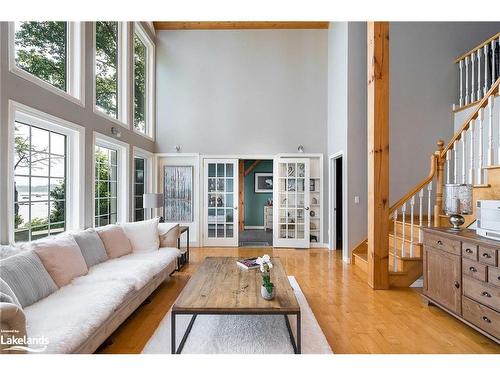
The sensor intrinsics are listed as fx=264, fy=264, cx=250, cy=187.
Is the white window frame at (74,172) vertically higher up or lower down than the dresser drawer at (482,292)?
higher up

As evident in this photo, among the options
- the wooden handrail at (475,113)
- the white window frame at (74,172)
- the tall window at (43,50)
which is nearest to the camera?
the tall window at (43,50)

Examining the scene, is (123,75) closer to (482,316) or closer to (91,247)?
(91,247)

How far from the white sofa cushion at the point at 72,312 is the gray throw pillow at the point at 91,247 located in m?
0.53

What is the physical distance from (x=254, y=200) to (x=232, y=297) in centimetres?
688

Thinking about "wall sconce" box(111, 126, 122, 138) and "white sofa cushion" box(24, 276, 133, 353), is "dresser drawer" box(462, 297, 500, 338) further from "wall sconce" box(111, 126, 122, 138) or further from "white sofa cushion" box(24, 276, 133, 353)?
"wall sconce" box(111, 126, 122, 138)

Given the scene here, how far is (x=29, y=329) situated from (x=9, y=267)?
1.85 ft

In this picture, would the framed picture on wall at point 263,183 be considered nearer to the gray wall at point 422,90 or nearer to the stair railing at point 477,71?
the gray wall at point 422,90

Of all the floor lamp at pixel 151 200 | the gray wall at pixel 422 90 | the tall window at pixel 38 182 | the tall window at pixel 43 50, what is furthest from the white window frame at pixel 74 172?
the gray wall at pixel 422 90

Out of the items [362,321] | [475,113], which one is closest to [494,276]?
[362,321]

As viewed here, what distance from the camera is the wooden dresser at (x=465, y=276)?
80.6 inches

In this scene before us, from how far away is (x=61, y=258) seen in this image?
230cm

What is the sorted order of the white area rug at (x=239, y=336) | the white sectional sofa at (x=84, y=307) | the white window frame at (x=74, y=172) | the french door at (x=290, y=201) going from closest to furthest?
1. the white sectional sofa at (x=84, y=307)
2. the white area rug at (x=239, y=336)
3. the white window frame at (x=74, y=172)
4. the french door at (x=290, y=201)

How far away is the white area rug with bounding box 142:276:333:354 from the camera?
1971mm
